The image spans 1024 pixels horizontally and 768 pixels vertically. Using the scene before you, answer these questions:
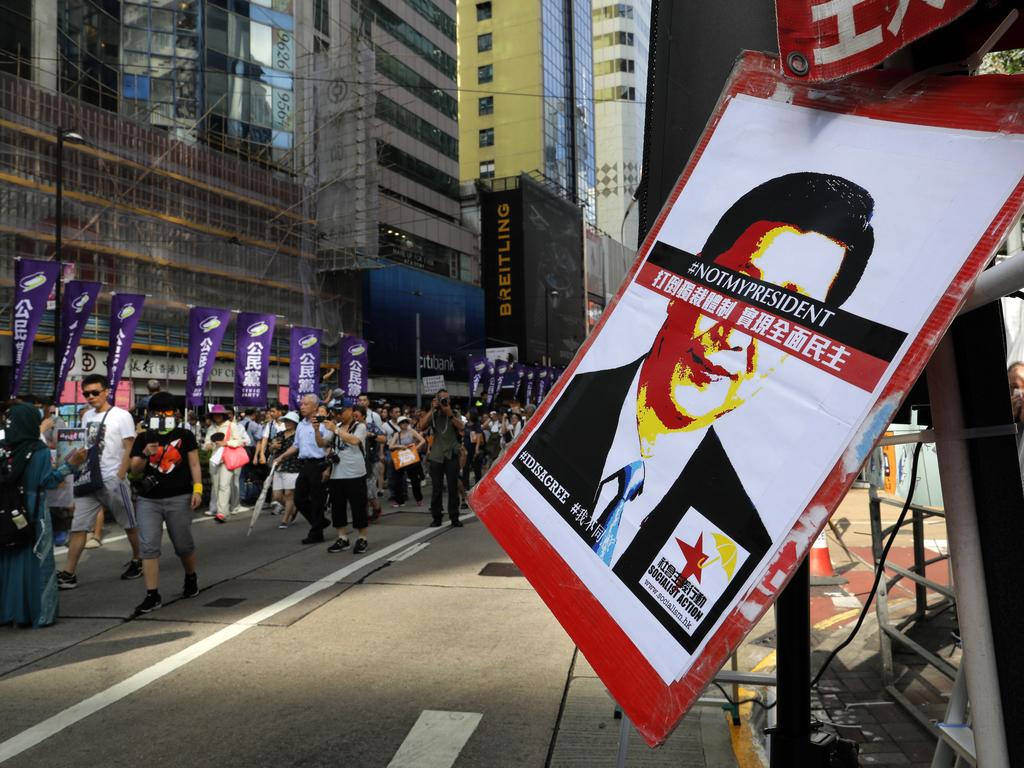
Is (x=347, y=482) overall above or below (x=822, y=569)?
above

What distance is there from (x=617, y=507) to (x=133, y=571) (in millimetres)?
7847

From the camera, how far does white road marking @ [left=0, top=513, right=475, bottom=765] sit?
13.1 ft

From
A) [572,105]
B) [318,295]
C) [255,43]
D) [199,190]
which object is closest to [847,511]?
[199,190]

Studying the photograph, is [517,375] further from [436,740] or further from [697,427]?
[697,427]

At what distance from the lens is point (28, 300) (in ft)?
59.1

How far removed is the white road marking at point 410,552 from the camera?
9.21 m

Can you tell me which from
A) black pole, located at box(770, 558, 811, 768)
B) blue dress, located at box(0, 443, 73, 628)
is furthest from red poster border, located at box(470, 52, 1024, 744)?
blue dress, located at box(0, 443, 73, 628)

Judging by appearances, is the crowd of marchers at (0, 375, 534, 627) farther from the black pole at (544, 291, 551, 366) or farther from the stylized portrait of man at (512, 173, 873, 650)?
the black pole at (544, 291, 551, 366)

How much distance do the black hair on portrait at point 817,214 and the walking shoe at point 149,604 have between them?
20.8ft

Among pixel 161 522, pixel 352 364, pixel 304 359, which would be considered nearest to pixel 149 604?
pixel 161 522

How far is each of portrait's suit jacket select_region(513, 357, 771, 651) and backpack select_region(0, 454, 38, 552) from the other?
5801 mm

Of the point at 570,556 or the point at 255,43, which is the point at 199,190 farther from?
the point at 570,556

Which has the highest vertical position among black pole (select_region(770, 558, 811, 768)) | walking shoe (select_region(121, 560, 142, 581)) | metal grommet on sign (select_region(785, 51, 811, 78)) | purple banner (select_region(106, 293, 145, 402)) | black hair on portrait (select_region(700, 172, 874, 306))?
purple banner (select_region(106, 293, 145, 402))

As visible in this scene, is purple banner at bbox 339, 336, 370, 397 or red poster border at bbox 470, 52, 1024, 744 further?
purple banner at bbox 339, 336, 370, 397
